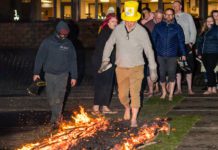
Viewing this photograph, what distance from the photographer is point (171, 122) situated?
1173 cm

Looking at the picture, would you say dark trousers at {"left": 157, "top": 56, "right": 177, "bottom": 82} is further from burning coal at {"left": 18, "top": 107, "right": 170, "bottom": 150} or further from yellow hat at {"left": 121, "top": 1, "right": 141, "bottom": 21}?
yellow hat at {"left": 121, "top": 1, "right": 141, "bottom": 21}

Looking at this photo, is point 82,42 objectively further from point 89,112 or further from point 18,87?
point 89,112

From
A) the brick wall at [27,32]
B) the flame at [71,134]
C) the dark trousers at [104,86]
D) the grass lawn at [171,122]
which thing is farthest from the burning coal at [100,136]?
the brick wall at [27,32]

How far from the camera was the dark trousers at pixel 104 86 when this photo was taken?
42.6ft

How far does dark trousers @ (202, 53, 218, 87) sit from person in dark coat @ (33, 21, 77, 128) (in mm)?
4666

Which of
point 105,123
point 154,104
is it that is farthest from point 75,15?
point 105,123

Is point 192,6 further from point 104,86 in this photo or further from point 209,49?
point 104,86

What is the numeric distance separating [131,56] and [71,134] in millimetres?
2218

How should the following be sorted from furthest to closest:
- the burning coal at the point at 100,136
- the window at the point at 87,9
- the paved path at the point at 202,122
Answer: the window at the point at 87,9
the paved path at the point at 202,122
the burning coal at the point at 100,136

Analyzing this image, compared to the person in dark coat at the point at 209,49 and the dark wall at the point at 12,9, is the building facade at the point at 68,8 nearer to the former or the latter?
the dark wall at the point at 12,9

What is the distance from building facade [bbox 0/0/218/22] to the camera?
35784 millimetres

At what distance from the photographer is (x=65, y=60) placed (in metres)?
11.8

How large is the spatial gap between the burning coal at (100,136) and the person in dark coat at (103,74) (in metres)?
1.86

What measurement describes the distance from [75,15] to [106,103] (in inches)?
935
